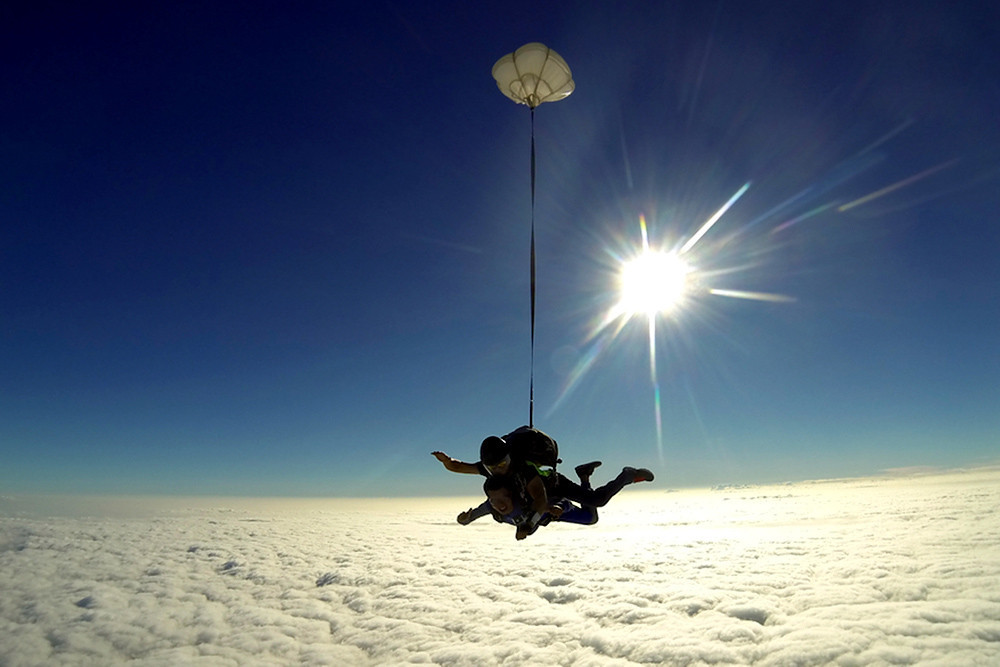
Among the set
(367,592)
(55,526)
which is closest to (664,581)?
(367,592)

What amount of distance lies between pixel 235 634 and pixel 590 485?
70199 millimetres

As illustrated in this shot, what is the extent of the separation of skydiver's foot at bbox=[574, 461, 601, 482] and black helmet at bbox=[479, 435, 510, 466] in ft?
8.91

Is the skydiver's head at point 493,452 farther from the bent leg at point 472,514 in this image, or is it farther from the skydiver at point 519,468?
the bent leg at point 472,514

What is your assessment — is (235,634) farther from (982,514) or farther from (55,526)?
(55,526)

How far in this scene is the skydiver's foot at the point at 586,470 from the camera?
26.6 ft

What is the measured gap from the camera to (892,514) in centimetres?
9119

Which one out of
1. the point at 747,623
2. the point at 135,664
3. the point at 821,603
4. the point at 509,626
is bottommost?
the point at 135,664

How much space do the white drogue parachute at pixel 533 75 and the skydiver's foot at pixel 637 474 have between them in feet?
22.9

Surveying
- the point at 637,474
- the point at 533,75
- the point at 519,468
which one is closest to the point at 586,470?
the point at 637,474

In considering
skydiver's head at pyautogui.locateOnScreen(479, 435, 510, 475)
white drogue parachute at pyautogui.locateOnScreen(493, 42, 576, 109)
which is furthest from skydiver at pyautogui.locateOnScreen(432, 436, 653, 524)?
white drogue parachute at pyautogui.locateOnScreen(493, 42, 576, 109)

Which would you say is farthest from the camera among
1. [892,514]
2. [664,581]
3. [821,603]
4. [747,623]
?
[892,514]

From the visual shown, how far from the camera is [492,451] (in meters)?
5.96

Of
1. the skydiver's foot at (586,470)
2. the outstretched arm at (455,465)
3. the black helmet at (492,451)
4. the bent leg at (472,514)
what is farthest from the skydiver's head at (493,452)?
the skydiver's foot at (586,470)

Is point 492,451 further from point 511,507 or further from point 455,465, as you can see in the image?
point 511,507
